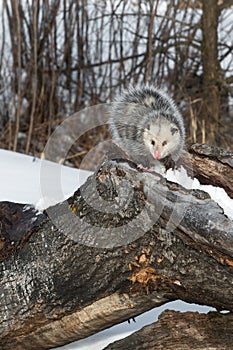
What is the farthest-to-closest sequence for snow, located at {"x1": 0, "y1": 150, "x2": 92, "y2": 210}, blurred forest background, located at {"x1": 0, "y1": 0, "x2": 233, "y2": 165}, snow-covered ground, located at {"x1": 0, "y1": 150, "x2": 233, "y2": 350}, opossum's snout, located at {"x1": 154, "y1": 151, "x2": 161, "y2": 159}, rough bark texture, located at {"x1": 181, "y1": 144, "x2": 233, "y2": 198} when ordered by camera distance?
blurred forest background, located at {"x1": 0, "y1": 0, "x2": 233, "y2": 165} < snow, located at {"x1": 0, "y1": 150, "x2": 92, "y2": 210} < opossum's snout, located at {"x1": 154, "y1": 151, "x2": 161, "y2": 159} < rough bark texture, located at {"x1": 181, "y1": 144, "x2": 233, "y2": 198} < snow-covered ground, located at {"x1": 0, "y1": 150, "x2": 233, "y2": 350}

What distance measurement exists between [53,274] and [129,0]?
439cm

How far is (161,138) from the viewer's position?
241 cm

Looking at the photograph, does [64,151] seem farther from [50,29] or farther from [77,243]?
[77,243]

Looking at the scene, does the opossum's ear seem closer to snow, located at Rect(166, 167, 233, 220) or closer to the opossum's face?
the opossum's face

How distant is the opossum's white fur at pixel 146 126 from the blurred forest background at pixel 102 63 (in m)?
2.16

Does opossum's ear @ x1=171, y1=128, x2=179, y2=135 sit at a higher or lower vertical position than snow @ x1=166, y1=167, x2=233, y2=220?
higher

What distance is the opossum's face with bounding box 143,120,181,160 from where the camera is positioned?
2377mm

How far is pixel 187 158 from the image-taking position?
85.6 inches

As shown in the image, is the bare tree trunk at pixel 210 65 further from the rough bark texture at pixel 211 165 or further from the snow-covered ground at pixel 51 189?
the rough bark texture at pixel 211 165

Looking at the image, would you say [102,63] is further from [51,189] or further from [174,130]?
[174,130]

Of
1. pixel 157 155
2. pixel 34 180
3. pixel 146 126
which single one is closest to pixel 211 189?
pixel 157 155

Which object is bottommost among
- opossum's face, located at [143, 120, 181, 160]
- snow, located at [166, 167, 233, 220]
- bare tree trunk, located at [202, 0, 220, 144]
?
snow, located at [166, 167, 233, 220]

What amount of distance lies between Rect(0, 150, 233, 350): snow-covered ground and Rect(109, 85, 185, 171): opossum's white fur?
176 millimetres

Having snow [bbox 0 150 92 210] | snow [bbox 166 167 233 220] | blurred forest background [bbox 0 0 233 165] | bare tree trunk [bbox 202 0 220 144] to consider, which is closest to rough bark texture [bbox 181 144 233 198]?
snow [bbox 166 167 233 220]
